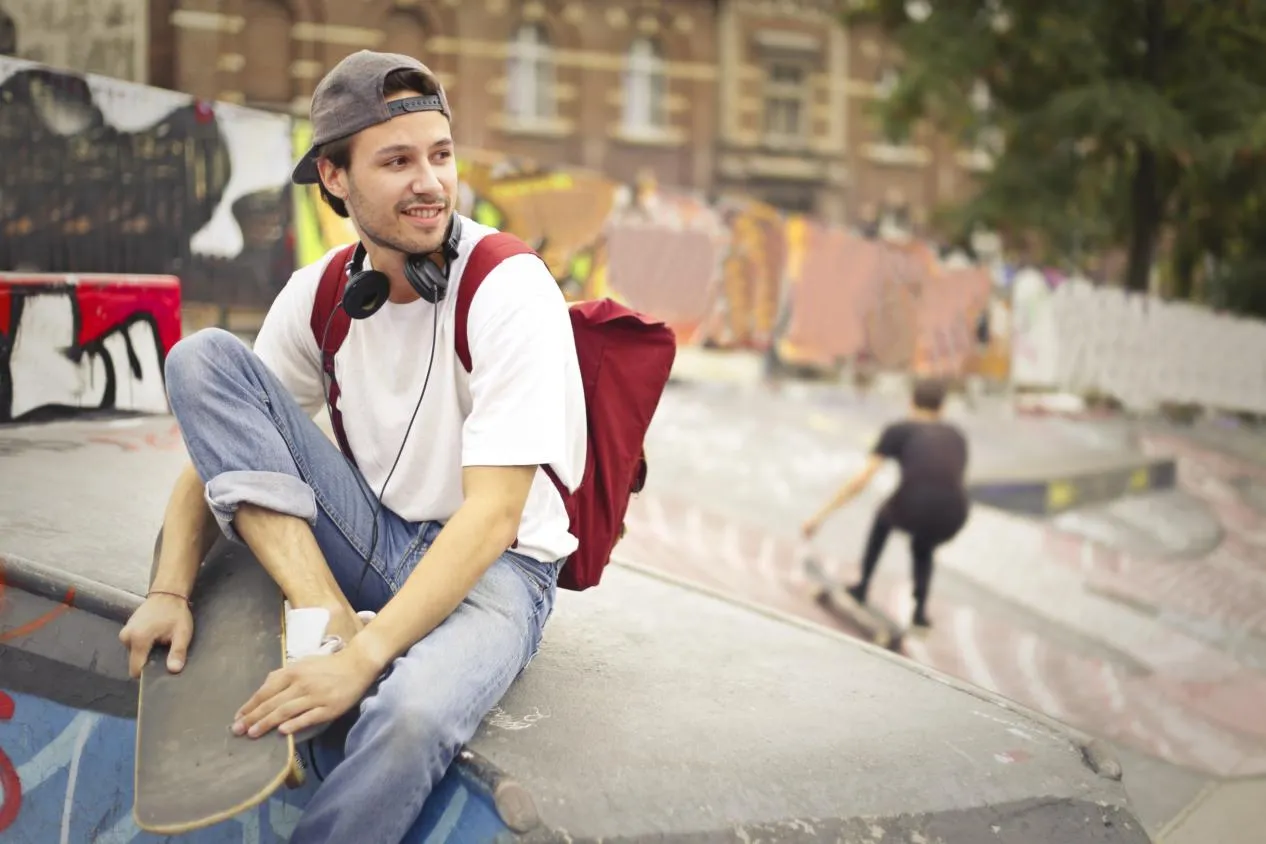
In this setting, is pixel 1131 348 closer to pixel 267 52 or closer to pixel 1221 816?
pixel 267 52

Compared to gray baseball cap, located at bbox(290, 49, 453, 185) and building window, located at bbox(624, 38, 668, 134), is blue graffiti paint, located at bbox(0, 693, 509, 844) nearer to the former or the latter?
gray baseball cap, located at bbox(290, 49, 453, 185)

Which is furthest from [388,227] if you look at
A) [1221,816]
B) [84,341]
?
[1221,816]

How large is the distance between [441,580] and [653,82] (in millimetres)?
22452

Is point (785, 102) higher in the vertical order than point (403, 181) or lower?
higher

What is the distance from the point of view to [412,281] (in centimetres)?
243

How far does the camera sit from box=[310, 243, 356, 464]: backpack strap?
261cm

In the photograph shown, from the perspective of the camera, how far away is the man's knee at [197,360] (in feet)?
7.69

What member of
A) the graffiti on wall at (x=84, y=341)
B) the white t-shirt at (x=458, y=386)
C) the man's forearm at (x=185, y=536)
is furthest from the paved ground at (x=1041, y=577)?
the man's forearm at (x=185, y=536)

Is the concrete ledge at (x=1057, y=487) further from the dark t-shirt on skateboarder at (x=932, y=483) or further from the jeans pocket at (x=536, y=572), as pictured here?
the jeans pocket at (x=536, y=572)

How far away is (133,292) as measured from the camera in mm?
4586

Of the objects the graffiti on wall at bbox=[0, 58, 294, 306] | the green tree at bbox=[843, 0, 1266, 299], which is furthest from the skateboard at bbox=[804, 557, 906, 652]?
the green tree at bbox=[843, 0, 1266, 299]

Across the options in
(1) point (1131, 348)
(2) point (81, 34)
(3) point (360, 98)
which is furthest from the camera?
(1) point (1131, 348)

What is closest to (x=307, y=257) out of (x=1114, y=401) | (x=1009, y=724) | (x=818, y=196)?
(x=1009, y=724)

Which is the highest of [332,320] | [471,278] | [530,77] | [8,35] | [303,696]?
[530,77]
